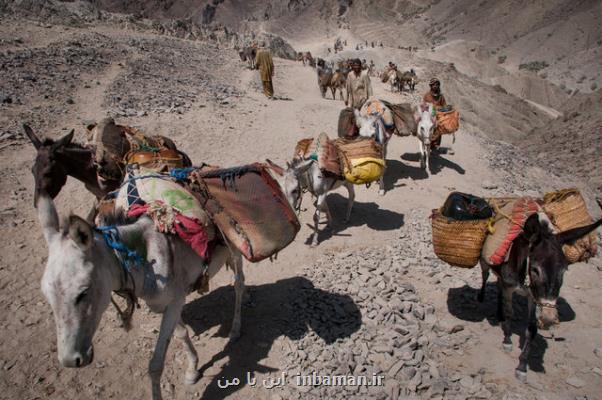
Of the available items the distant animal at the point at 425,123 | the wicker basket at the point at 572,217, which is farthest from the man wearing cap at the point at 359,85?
the wicker basket at the point at 572,217

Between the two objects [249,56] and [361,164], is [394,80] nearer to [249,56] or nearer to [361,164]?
[249,56]

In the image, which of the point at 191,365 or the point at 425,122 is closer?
the point at 191,365

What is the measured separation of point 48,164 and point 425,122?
9.08 metres

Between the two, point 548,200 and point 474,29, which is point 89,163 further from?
point 474,29

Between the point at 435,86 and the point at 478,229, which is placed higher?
the point at 435,86

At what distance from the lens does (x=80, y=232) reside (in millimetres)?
2287

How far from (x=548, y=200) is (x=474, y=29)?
78.7m

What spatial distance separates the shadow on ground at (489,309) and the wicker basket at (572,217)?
52.9 inches

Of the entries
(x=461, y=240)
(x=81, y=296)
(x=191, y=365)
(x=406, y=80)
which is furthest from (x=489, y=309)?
(x=406, y=80)

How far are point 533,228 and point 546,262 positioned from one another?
347 mm

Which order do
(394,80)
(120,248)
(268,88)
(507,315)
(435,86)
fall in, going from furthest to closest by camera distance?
(394,80) → (268,88) → (435,86) → (507,315) → (120,248)

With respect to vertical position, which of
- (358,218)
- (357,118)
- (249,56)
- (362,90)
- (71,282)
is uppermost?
(249,56)

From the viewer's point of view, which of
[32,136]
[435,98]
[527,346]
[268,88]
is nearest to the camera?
[527,346]

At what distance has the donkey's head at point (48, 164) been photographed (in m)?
4.24
